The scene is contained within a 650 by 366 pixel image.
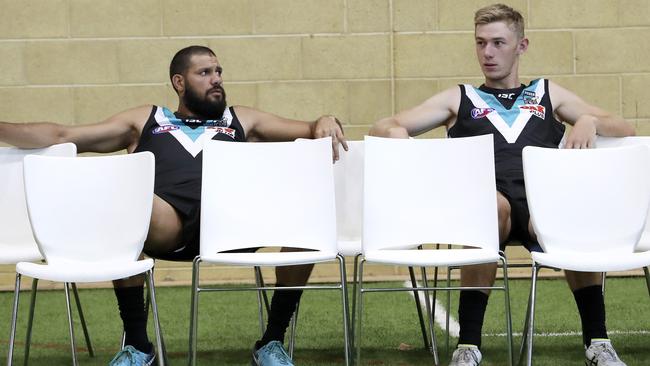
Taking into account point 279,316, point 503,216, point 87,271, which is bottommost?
point 279,316

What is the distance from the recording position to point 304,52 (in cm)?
662

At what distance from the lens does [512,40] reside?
4742 millimetres

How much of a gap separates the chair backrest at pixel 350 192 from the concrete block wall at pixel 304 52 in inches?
73.0

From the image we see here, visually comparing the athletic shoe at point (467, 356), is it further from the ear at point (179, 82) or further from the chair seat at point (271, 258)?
the ear at point (179, 82)

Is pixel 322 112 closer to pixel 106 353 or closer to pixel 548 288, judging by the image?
pixel 548 288

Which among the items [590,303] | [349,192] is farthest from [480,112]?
[590,303]

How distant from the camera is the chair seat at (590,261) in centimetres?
381

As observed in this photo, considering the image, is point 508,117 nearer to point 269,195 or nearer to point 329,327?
point 269,195

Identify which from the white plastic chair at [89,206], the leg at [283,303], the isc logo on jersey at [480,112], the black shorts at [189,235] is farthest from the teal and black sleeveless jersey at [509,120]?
the white plastic chair at [89,206]

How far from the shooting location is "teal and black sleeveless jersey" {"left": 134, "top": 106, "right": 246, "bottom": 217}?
4.49 meters

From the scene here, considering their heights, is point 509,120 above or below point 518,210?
above

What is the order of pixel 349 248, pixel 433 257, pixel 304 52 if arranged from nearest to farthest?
pixel 433 257, pixel 349 248, pixel 304 52

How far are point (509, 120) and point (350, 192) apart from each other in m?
0.73

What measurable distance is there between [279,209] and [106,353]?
102 cm
